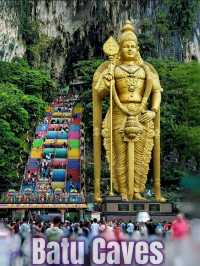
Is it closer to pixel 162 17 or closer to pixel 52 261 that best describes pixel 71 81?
pixel 162 17

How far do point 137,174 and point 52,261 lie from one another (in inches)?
456

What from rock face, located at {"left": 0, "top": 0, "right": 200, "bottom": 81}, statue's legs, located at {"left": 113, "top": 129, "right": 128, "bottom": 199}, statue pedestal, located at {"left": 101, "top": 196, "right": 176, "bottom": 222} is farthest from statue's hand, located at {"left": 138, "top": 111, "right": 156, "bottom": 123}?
rock face, located at {"left": 0, "top": 0, "right": 200, "bottom": 81}

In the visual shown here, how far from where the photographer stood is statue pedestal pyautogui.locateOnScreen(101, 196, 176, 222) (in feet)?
53.4

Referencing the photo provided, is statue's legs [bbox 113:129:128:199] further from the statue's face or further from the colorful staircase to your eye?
the colorful staircase

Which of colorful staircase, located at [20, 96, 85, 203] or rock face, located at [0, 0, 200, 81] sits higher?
rock face, located at [0, 0, 200, 81]

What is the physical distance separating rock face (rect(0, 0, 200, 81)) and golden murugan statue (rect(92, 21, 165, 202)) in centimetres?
2437

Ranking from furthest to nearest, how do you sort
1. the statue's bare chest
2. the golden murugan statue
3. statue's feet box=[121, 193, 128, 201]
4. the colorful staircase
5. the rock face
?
the rock face, the colorful staircase, the statue's bare chest, the golden murugan statue, statue's feet box=[121, 193, 128, 201]

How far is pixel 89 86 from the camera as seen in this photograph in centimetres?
3609

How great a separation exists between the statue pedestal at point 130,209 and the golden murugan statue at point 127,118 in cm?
48

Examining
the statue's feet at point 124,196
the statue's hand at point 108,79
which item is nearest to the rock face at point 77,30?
the statue's hand at point 108,79

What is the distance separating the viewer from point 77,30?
47219 millimetres

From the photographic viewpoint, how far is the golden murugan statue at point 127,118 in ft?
56.6

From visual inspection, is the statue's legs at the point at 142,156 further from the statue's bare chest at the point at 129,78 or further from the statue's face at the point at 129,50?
the statue's face at the point at 129,50

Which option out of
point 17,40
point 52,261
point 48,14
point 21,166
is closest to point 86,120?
point 21,166
